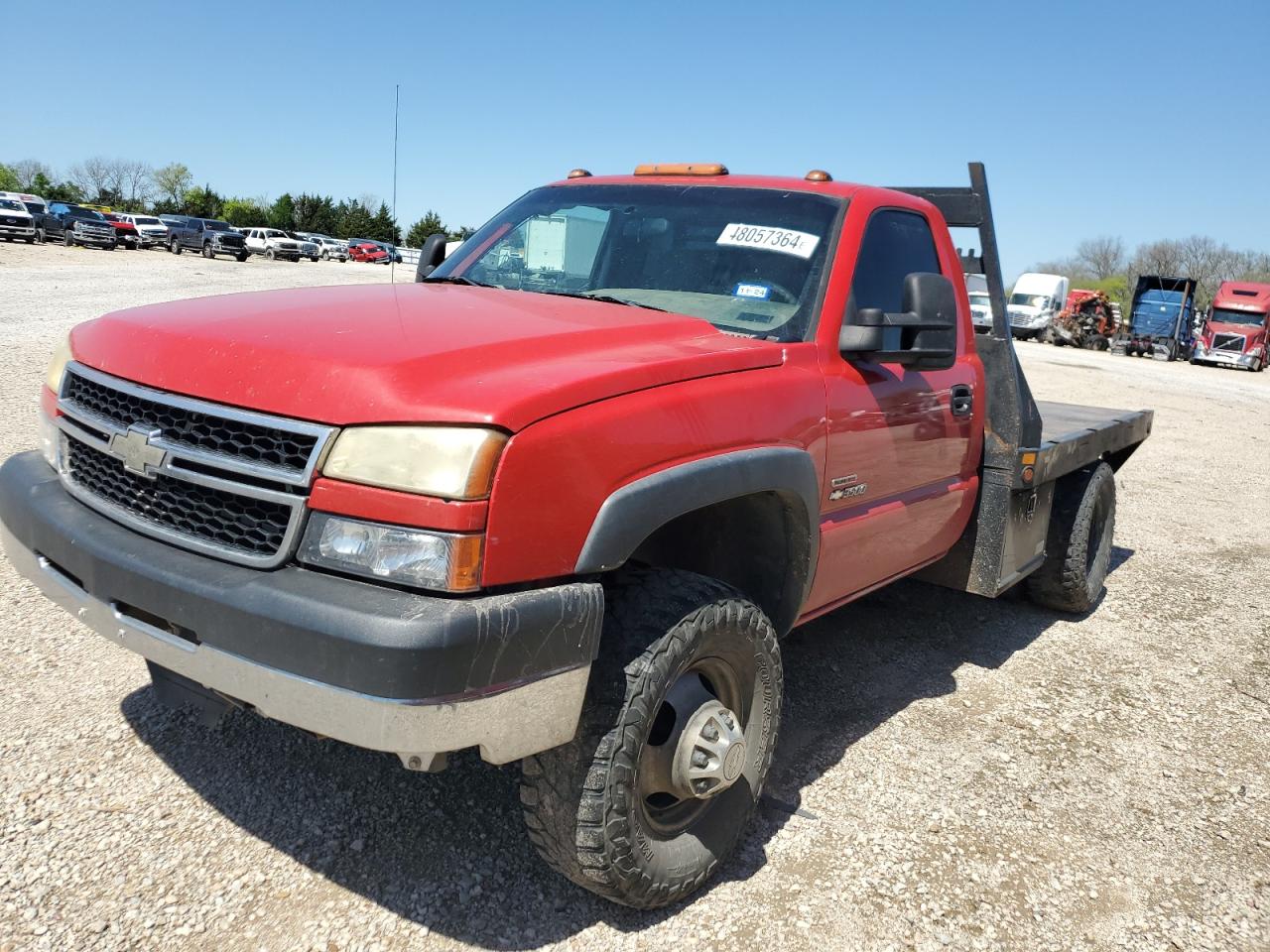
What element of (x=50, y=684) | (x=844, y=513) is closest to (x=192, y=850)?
(x=50, y=684)

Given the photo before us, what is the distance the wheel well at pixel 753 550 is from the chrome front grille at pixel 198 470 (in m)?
1.12

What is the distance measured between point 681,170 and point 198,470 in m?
2.35

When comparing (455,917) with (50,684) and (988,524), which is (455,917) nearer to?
(50,684)

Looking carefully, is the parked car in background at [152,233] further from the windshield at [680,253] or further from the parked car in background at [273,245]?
the windshield at [680,253]

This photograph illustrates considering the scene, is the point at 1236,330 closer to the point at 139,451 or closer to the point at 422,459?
the point at 422,459

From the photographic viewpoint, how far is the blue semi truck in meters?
35.0

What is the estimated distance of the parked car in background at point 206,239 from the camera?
130 ft

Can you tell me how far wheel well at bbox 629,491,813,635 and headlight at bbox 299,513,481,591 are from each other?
3.24ft

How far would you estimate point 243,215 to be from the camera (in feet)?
240

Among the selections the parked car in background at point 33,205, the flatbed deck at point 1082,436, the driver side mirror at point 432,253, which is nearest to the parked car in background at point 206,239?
the parked car in background at point 33,205

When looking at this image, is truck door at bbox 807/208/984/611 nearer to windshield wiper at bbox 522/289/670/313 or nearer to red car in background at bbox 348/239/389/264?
windshield wiper at bbox 522/289/670/313

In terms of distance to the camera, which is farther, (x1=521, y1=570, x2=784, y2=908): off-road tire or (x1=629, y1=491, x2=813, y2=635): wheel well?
(x1=629, y1=491, x2=813, y2=635): wheel well

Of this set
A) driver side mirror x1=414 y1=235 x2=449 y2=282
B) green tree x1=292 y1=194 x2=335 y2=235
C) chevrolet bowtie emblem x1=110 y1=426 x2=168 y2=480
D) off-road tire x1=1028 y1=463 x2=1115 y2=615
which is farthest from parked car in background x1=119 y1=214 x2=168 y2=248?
chevrolet bowtie emblem x1=110 y1=426 x2=168 y2=480

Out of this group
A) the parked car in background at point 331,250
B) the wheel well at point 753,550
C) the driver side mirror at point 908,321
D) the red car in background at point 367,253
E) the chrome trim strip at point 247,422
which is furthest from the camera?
the red car in background at point 367,253
